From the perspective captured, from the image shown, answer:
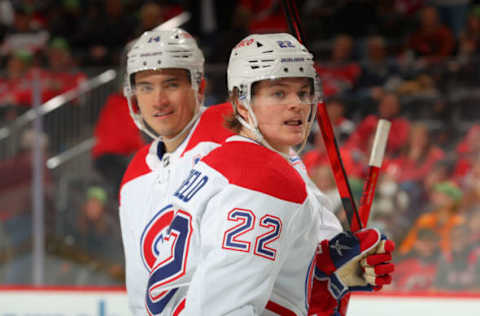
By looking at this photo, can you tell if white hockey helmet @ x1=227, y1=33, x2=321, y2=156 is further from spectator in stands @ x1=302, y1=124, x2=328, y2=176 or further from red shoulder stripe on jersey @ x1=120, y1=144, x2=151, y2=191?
spectator in stands @ x1=302, y1=124, x2=328, y2=176

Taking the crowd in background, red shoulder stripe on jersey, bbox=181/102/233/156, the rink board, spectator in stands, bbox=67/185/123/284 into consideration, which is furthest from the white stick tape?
spectator in stands, bbox=67/185/123/284

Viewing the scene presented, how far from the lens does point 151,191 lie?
2.11 metres

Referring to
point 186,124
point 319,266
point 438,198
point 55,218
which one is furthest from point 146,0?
point 319,266

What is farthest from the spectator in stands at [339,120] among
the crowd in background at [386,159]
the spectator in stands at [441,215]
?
the spectator in stands at [441,215]

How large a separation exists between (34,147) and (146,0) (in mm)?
2342

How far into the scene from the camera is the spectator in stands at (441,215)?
383cm

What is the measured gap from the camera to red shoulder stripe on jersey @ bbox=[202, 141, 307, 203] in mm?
1512

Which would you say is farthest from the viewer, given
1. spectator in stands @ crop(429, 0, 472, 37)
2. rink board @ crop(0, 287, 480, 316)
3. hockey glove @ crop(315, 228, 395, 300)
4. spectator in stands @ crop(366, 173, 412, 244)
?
spectator in stands @ crop(429, 0, 472, 37)

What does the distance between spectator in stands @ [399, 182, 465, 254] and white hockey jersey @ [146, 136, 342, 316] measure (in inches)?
91.5

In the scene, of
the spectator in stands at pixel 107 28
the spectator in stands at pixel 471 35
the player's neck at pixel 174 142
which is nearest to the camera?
the player's neck at pixel 174 142

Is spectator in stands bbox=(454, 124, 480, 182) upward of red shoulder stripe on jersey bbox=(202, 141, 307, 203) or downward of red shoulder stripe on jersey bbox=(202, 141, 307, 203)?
upward

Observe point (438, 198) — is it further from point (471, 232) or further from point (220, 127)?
point (220, 127)

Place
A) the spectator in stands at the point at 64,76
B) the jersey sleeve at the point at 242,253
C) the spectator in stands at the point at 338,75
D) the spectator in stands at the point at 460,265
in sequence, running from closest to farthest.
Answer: the jersey sleeve at the point at 242,253
the spectator in stands at the point at 460,265
the spectator in stands at the point at 338,75
the spectator in stands at the point at 64,76

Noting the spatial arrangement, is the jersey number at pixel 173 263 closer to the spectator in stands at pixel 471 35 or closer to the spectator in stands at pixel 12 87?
the spectator in stands at pixel 12 87
